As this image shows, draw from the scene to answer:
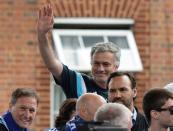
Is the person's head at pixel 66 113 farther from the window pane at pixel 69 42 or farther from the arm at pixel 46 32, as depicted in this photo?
the window pane at pixel 69 42

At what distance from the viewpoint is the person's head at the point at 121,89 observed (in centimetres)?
724

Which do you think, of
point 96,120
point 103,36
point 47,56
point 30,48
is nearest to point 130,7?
point 103,36

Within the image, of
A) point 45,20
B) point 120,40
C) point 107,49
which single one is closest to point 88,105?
point 107,49

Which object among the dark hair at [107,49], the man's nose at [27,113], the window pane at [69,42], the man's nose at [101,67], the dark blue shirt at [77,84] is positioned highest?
the window pane at [69,42]

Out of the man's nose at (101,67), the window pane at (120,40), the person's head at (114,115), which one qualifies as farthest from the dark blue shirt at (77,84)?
the window pane at (120,40)

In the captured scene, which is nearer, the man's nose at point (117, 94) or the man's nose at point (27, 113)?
the man's nose at point (117, 94)

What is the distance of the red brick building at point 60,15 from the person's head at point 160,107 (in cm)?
547

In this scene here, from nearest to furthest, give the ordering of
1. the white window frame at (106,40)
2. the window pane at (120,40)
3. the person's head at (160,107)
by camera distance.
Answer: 1. the person's head at (160,107)
2. the white window frame at (106,40)
3. the window pane at (120,40)

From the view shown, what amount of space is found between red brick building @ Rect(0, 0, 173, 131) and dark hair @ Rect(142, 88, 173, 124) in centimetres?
545

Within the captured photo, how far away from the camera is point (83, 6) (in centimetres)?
1280

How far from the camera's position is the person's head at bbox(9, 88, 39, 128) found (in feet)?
26.5

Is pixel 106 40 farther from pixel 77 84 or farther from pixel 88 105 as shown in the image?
pixel 88 105

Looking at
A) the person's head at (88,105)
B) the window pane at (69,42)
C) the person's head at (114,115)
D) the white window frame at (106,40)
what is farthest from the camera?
the window pane at (69,42)

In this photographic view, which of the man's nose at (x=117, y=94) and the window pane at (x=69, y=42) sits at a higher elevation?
the window pane at (x=69, y=42)
